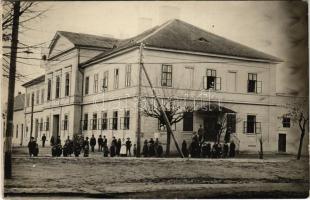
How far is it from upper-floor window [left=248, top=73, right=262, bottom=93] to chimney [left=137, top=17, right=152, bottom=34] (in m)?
1.23

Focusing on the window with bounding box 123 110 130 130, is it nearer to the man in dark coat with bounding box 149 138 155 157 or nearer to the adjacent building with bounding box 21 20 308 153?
the adjacent building with bounding box 21 20 308 153

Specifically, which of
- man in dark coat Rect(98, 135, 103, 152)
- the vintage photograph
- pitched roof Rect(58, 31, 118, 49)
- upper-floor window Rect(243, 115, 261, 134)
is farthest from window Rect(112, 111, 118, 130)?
upper-floor window Rect(243, 115, 261, 134)

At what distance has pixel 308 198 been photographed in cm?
528

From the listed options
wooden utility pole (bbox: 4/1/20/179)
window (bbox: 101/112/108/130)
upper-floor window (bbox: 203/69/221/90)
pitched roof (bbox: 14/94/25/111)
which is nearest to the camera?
wooden utility pole (bbox: 4/1/20/179)

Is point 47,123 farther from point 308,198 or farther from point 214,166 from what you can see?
point 308,198

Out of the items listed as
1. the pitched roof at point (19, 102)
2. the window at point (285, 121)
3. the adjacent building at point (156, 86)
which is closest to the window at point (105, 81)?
the adjacent building at point (156, 86)

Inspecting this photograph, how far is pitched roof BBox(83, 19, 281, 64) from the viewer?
510 cm

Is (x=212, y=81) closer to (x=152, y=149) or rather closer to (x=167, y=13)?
(x=167, y=13)

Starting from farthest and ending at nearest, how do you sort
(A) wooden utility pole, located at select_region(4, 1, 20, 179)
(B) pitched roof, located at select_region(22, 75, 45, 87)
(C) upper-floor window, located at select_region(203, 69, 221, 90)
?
1. (C) upper-floor window, located at select_region(203, 69, 221, 90)
2. (B) pitched roof, located at select_region(22, 75, 45, 87)
3. (A) wooden utility pole, located at select_region(4, 1, 20, 179)

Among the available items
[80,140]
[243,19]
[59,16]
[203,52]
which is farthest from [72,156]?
[243,19]

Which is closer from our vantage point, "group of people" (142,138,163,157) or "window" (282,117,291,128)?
"group of people" (142,138,163,157)

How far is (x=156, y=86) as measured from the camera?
5.14m

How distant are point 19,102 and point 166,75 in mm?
1547

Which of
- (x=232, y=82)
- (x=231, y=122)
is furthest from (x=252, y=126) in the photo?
(x=232, y=82)
